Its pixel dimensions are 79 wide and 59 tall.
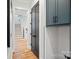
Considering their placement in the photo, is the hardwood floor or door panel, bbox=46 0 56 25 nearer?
door panel, bbox=46 0 56 25

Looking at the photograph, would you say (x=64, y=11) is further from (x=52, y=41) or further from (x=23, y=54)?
(x=23, y=54)

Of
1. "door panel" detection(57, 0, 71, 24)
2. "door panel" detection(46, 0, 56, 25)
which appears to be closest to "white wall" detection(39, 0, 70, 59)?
"door panel" detection(46, 0, 56, 25)

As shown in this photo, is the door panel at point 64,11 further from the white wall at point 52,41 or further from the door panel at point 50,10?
the white wall at point 52,41

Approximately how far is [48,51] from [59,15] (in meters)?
1.17

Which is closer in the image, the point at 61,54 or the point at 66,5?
the point at 66,5

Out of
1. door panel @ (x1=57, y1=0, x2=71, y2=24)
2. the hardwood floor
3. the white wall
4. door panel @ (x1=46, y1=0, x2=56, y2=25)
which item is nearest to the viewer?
door panel @ (x1=57, y1=0, x2=71, y2=24)

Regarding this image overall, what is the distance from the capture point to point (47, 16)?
2781 millimetres

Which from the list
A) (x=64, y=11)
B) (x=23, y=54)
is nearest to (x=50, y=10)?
(x=64, y=11)

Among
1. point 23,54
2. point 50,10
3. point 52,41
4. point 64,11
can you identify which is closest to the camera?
point 64,11

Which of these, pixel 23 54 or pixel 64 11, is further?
pixel 23 54

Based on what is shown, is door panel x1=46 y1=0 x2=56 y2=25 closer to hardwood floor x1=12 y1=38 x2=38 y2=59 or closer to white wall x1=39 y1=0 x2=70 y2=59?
white wall x1=39 y1=0 x2=70 y2=59
